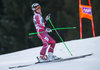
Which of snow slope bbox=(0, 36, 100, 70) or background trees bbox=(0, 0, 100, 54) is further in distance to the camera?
background trees bbox=(0, 0, 100, 54)

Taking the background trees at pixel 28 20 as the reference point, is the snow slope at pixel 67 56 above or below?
above

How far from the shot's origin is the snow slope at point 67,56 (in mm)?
6215

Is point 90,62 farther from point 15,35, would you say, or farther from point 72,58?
point 15,35

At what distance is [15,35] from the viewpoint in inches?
782

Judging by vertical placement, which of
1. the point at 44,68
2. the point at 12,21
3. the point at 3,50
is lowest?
the point at 3,50

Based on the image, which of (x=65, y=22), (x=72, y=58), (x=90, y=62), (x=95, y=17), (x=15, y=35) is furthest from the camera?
(x=15, y=35)

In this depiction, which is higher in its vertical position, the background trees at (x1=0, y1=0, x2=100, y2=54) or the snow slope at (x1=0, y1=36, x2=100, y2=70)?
the snow slope at (x1=0, y1=36, x2=100, y2=70)

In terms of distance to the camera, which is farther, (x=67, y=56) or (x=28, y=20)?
(x=28, y=20)

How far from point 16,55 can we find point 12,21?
11.1 metres

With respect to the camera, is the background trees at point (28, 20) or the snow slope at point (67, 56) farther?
the background trees at point (28, 20)

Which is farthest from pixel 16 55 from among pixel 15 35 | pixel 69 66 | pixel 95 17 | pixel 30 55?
pixel 15 35

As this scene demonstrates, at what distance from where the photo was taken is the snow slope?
6215 mm

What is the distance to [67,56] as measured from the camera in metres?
7.61

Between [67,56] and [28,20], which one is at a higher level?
[67,56]
